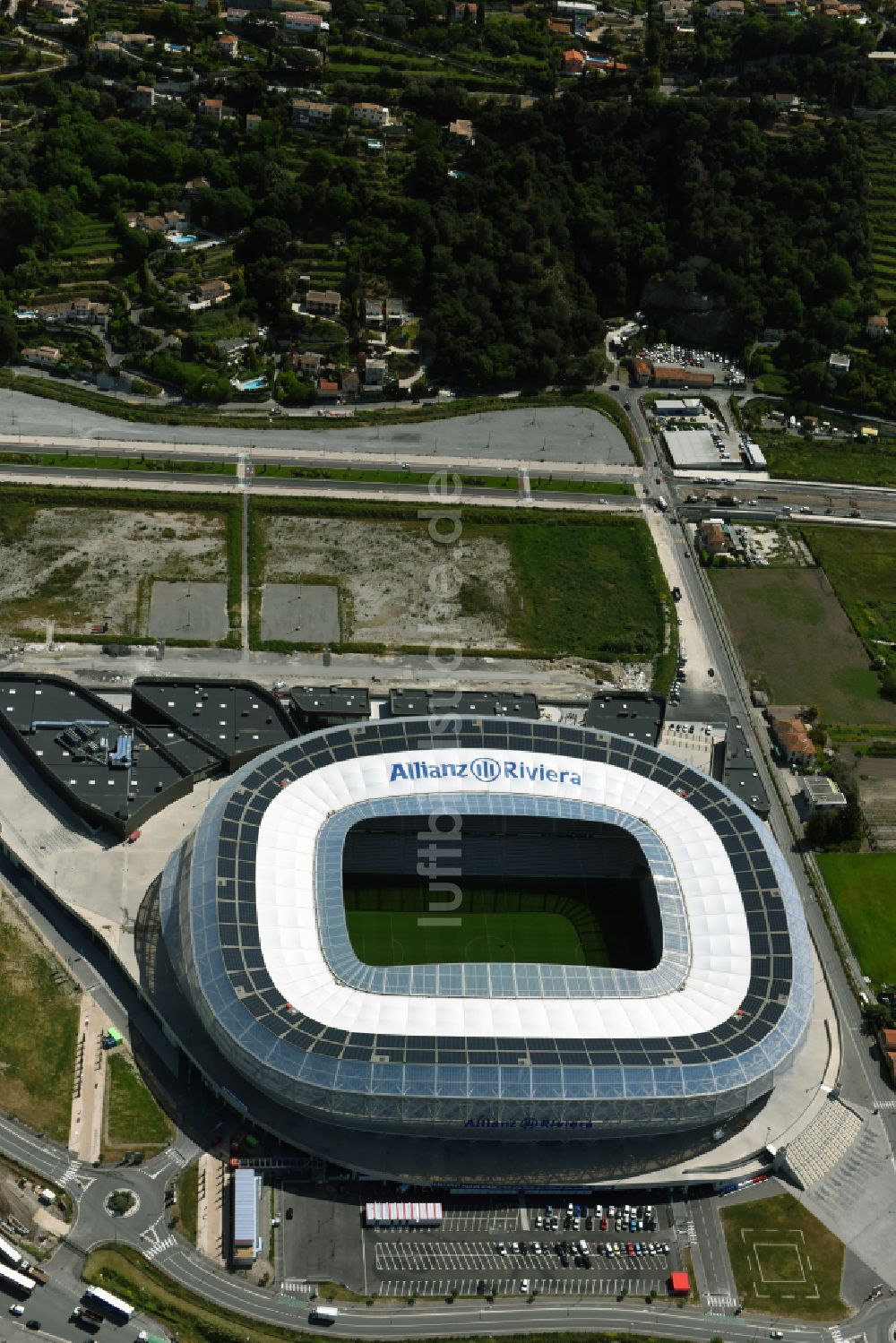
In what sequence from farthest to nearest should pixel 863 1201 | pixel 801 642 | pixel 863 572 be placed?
1. pixel 863 572
2. pixel 801 642
3. pixel 863 1201

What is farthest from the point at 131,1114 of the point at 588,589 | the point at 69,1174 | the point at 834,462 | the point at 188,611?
the point at 834,462

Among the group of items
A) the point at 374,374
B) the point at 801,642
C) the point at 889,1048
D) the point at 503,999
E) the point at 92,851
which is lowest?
the point at 889,1048

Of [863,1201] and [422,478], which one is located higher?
[422,478]

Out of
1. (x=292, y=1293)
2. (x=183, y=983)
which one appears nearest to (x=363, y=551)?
(x=183, y=983)

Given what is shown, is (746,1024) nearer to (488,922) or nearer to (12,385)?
(488,922)

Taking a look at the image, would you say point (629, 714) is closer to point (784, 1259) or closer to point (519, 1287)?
point (784, 1259)

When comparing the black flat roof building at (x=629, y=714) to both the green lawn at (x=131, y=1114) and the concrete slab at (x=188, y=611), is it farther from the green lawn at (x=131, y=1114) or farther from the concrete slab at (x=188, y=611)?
the green lawn at (x=131, y=1114)

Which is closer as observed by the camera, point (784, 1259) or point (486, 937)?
point (784, 1259)
